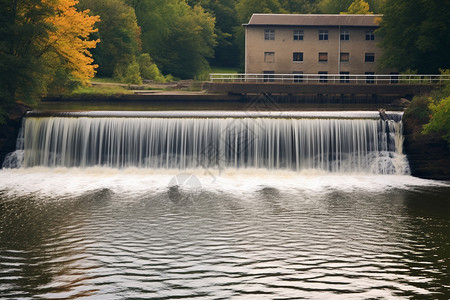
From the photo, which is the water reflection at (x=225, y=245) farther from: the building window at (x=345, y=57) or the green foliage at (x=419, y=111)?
the building window at (x=345, y=57)

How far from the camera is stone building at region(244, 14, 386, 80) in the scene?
7038cm

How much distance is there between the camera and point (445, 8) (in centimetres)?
5619

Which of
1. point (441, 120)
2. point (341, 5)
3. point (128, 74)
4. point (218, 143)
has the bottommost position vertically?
point (218, 143)

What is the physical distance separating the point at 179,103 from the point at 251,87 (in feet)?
24.4

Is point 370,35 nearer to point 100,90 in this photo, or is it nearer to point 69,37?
point 100,90

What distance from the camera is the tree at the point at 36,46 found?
40156 millimetres

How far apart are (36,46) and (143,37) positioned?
51.8 m

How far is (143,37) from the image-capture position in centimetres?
9500

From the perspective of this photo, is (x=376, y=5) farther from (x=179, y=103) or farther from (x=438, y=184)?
(x=438, y=184)

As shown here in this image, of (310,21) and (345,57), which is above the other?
(310,21)

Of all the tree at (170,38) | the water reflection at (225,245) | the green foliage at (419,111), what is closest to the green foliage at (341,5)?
the tree at (170,38)

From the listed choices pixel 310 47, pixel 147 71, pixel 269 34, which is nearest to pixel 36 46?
pixel 269 34

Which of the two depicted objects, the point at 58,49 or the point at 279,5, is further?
the point at 279,5

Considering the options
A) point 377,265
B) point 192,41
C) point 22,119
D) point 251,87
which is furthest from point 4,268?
point 192,41
